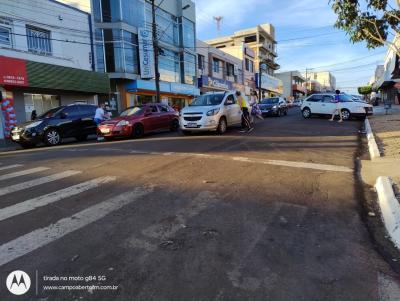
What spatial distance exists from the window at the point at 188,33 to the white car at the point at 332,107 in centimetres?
1770

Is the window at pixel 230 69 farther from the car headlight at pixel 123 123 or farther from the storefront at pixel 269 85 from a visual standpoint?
the car headlight at pixel 123 123

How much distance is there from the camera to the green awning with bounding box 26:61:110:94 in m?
18.8

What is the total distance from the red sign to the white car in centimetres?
1801

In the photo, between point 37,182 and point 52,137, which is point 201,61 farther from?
point 37,182

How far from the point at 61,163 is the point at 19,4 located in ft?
49.6

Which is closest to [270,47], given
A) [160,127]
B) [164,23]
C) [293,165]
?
[164,23]

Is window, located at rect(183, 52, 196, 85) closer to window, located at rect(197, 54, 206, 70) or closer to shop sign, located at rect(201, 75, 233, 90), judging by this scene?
shop sign, located at rect(201, 75, 233, 90)

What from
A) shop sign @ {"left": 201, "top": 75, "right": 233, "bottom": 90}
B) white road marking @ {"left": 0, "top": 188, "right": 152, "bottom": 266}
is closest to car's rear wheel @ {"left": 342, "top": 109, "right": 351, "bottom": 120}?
white road marking @ {"left": 0, "top": 188, "right": 152, "bottom": 266}

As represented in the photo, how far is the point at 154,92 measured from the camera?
3059 centimetres

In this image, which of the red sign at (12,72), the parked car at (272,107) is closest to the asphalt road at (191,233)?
the red sign at (12,72)

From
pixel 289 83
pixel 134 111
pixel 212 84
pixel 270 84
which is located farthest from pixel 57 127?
pixel 289 83

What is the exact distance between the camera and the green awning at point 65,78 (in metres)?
18.8

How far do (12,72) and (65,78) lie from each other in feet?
11.7

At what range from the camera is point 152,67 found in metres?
29.6
